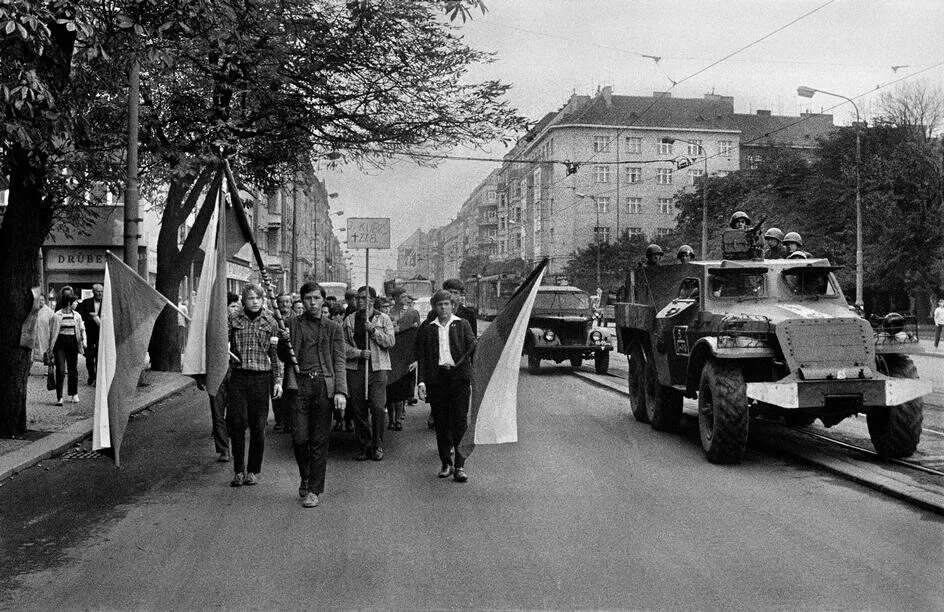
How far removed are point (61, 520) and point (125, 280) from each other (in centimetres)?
204

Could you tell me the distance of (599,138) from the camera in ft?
255

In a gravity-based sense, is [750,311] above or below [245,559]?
above

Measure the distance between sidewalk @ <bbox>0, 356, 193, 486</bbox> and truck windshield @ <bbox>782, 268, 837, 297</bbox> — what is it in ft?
27.3

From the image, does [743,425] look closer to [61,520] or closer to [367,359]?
[367,359]

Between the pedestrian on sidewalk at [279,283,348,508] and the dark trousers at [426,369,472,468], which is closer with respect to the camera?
the pedestrian on sidewalk at [279,283,348,508]

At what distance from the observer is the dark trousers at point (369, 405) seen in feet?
31.5

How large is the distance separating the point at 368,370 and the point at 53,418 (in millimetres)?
5387

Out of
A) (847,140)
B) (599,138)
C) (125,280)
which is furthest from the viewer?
(599,138)

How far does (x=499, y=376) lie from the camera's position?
8352 millimetres

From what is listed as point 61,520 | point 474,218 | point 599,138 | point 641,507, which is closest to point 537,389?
point 641,507

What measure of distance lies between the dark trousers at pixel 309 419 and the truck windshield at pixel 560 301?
1357 centimetres

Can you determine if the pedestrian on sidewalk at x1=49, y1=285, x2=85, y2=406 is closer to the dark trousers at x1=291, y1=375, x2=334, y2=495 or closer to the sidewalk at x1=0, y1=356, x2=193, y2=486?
the sidewalk at x1=0, y1=356, x2=193, y2=486

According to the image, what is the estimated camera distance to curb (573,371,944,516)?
711 cm

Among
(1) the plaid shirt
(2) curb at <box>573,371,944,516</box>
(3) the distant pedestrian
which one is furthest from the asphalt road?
(3) the distant pedestrian
